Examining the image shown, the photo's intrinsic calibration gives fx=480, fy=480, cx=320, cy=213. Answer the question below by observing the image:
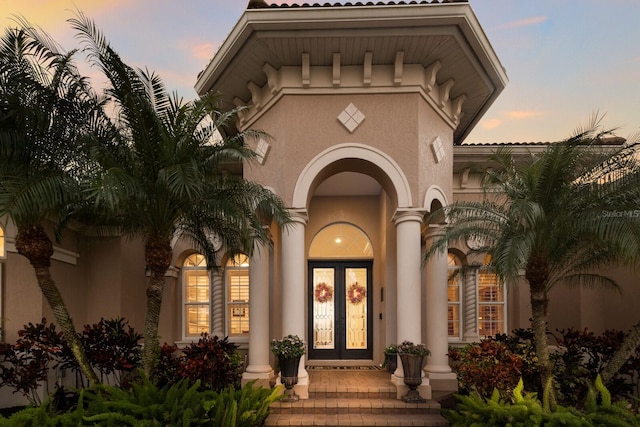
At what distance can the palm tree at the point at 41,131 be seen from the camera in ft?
23.0

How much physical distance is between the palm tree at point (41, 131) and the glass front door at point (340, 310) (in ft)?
21.2

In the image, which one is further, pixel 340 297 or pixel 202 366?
pixel 340 297

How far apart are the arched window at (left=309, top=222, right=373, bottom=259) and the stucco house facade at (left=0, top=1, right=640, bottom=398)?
3.55 ft

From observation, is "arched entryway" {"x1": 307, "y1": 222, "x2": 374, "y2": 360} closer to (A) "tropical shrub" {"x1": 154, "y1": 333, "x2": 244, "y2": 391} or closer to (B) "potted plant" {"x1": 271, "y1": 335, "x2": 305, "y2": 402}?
(B) "potted plant" {"x1": 271, "y1": 335, "x2": 305, "y2": 402}

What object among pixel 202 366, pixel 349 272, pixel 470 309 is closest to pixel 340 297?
pixel 349 272

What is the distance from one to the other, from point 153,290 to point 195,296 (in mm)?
5314

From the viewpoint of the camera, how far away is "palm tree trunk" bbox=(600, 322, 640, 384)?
796cm

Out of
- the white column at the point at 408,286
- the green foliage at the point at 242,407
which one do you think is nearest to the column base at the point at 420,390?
the white column at the point at 408,286

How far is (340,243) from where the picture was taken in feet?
44.3

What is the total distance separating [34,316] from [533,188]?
31.3 feet

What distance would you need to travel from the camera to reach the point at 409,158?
944 cm

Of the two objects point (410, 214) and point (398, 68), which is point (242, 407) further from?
point (398, 68)

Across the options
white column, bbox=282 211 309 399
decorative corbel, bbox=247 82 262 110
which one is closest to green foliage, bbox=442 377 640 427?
white column, bbox=282 211 309 399

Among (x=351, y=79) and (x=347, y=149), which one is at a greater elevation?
(x=351, y=79)
